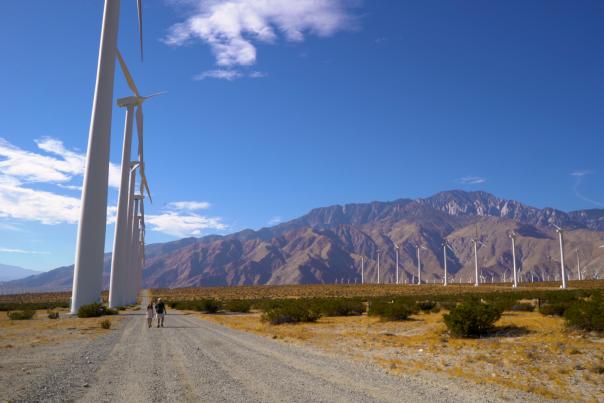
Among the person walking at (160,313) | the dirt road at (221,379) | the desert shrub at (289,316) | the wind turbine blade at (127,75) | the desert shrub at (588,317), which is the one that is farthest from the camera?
the wind turbine blade at (127,75)

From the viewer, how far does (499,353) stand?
16.7 meters

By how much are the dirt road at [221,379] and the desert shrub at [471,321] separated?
319 inches

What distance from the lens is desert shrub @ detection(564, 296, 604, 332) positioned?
19016mm

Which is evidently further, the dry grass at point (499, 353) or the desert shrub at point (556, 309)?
the desert shrub at point (556, 309)

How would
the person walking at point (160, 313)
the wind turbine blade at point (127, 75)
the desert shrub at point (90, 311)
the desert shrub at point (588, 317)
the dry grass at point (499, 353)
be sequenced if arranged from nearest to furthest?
1. the dry grass at point (499, 353)
2. the desert shrub at point (588, 317)
3. the person walking at point (160, 313)
4. the desert shrub at point (90, 311)
5. the wind turbine blade at point (127, 75)

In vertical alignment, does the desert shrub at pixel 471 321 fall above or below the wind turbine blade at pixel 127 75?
below

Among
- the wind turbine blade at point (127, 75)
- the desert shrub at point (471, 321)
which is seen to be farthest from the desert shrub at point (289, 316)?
the wind turbine blade at point (127, 75)

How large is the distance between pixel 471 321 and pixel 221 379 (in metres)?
14.3

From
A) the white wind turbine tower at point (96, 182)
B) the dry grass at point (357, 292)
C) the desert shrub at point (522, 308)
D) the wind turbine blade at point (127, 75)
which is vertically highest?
the wind turbine blade at point (127, 75)

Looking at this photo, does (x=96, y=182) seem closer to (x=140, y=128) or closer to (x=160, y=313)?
(x=160, y=313)

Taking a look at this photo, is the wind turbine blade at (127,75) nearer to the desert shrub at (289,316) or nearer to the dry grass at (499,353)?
the desert shrub at (289,316)

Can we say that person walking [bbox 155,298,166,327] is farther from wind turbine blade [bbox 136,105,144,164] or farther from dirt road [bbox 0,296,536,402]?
wind turbine blade [bbox 136,105,144,164]

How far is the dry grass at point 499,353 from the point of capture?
12.4m

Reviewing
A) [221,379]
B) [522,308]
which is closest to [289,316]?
[522,308]
